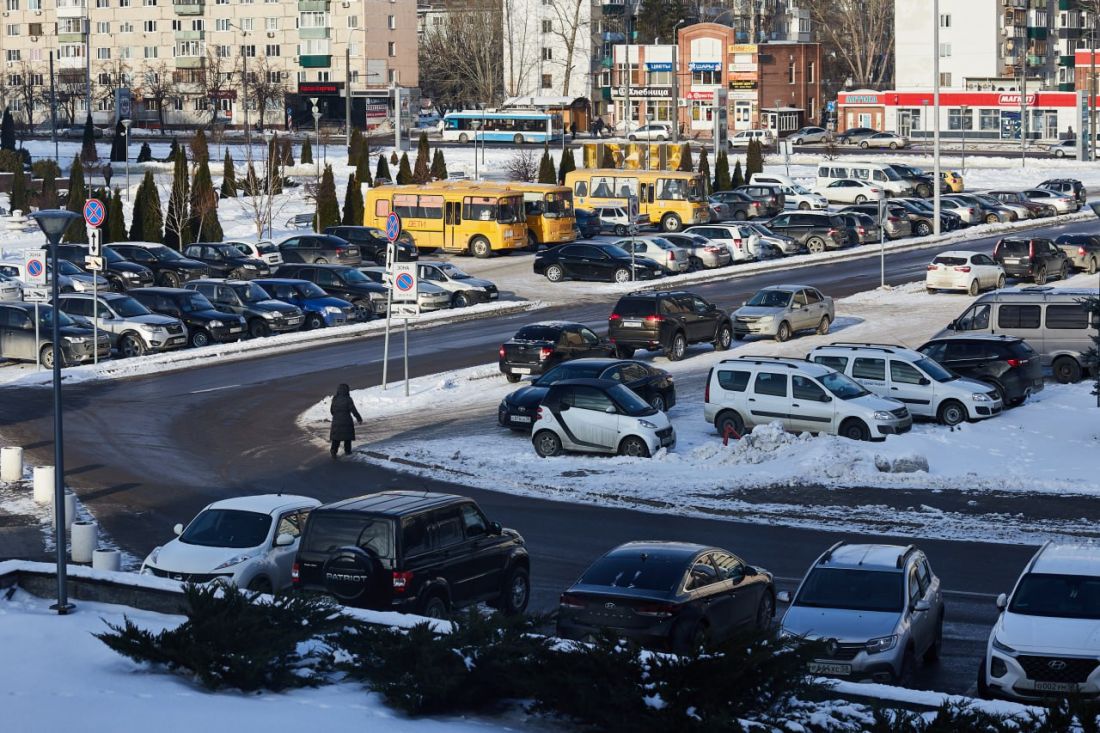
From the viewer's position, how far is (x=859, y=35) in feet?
481

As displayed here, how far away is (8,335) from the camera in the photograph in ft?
117

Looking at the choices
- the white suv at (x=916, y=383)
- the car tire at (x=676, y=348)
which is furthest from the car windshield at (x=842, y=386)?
the car tire at (x=676, y=348)

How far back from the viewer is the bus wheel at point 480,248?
5444 cm

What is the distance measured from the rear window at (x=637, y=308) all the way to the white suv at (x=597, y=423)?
803 cm

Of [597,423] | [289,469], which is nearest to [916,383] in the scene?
[597,423]

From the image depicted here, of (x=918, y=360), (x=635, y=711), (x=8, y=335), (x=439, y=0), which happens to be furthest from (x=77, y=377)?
(x=439, y=0)

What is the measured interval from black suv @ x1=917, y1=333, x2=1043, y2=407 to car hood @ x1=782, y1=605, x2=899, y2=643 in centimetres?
1568

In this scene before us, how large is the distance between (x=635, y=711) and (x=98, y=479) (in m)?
15.9

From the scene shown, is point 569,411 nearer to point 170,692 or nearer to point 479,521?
point 479,521

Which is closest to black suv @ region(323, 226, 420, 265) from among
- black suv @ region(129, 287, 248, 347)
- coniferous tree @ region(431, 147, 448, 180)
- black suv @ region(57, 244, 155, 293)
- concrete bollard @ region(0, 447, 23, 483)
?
black suv @ region(57, 244, 155, 293)

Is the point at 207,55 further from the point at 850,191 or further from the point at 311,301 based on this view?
the point at 311,301

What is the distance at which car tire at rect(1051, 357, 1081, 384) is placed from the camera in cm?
3234

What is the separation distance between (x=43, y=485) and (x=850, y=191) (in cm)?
5045

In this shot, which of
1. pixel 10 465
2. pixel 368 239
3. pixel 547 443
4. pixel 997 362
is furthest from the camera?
pixel 368 239
